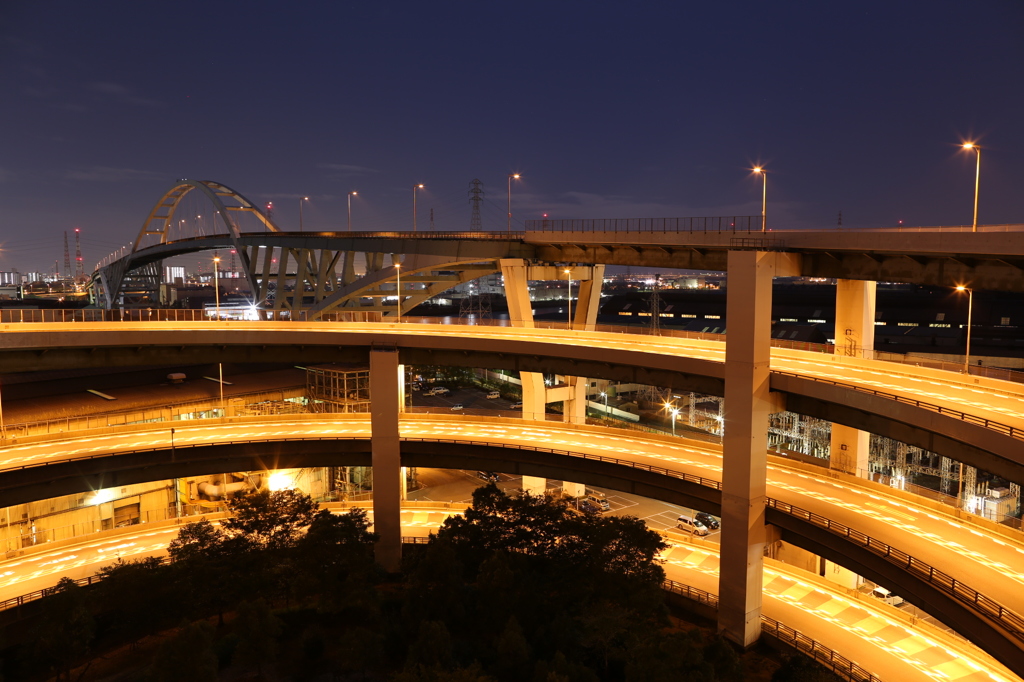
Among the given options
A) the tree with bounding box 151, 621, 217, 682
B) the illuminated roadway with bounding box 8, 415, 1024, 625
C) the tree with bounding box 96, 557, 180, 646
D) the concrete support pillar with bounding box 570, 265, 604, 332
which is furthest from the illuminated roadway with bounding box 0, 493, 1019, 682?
the concrete support pillar with bounding box 570, 265, 604, 332

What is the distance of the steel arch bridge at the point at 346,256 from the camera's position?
165 ft

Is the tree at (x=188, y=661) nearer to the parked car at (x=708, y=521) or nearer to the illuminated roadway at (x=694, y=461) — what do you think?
the illuminated roadway at (x=694, y=461)

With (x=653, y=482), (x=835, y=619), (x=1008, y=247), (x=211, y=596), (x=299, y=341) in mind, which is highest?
(x=1008, y=247)

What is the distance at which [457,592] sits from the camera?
24688mm

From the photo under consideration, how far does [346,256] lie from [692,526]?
45.0 meters

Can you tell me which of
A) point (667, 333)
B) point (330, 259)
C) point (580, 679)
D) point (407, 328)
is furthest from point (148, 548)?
point (330, 259)

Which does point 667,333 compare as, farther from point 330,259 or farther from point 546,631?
point 330,259

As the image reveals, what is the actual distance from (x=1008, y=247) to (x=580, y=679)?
60.9 ft

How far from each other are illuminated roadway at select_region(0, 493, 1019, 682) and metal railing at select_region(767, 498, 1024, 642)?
14.9ft

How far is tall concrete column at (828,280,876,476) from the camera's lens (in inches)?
1235

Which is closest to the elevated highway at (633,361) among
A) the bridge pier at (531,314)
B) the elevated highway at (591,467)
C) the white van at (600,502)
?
the bridge pier at (531,314)

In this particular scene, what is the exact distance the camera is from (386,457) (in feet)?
112

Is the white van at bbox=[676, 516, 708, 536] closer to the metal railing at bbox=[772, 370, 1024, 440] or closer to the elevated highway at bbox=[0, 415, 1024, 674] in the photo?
the elevated highway at bbox=[0, 415, 1024, 674]

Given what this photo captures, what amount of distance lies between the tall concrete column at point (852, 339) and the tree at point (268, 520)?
25.2 m
